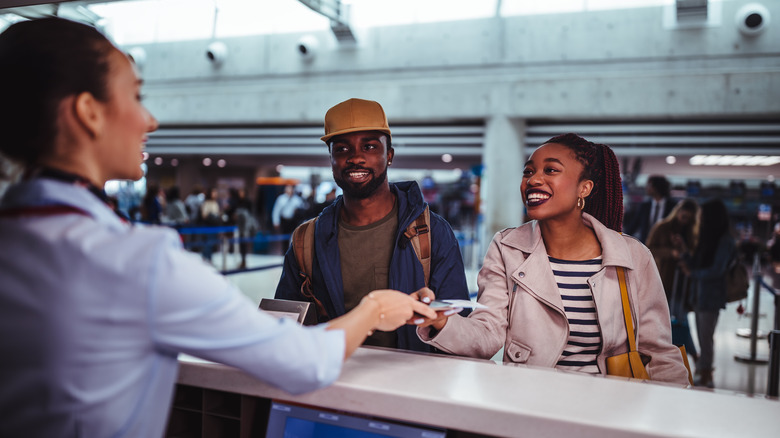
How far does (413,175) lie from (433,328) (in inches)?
994

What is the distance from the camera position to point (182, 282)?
0.90 meters

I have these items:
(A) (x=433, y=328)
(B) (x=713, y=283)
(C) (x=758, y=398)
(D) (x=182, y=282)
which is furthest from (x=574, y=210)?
(B) (x=713, y=283)

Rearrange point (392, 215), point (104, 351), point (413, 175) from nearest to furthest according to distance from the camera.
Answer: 1. point (104, 351)
2. point (392, 215)
3. point (413, 175)

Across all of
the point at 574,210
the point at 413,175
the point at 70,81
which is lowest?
the point at 574,210

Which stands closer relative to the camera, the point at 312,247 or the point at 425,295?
the point at 425,295

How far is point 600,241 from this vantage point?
6.86ft

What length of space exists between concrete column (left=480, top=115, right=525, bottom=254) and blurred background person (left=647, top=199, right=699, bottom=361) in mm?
5819

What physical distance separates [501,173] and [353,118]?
9.84 meters

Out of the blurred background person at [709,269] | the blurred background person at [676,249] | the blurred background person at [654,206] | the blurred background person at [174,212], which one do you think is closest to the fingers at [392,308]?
the blurred background person at [709,269]

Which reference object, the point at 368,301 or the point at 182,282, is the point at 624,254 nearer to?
the point at 368,301

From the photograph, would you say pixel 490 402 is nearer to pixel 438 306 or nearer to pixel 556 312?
pixel 438 306

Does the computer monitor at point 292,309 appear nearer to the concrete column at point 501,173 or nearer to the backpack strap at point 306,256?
the backpack strap at point 306,256

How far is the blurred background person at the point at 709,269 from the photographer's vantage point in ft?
16.9

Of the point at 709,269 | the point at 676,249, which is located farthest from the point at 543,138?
the point at 709,269
